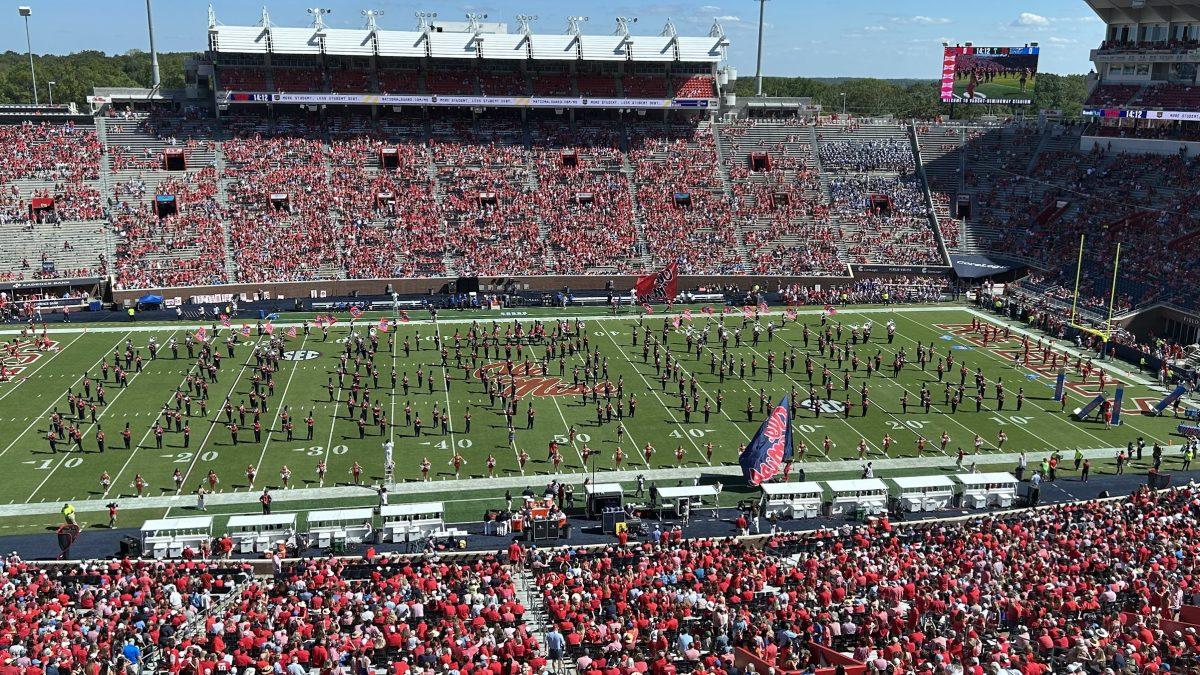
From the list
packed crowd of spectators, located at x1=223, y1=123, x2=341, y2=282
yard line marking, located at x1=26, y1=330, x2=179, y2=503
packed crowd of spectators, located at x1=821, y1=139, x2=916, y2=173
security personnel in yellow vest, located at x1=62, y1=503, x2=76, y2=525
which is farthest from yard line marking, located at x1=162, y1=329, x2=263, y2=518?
packed crowd of spectators, located at x1=821, y1=139, x2=916, y2=173

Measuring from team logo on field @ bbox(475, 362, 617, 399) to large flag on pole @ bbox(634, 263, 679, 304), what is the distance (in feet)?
39.3

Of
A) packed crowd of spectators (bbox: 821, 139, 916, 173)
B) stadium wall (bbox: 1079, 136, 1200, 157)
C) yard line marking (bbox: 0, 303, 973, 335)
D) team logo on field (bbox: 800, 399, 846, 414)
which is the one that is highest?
stadium wall (bbox: 1079, 136, 1200, 157)

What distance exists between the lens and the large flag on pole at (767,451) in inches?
1126

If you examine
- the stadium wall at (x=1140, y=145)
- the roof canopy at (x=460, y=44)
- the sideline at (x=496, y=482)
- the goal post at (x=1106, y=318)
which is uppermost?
the roof canopy at (x=460, y=44)

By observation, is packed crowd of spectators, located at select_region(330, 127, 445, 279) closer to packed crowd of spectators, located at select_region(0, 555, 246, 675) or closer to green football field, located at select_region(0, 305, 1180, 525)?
green football field, located at select_region(0, 305, 1180, 525)

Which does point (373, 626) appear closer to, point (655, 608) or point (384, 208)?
point (655, 608)

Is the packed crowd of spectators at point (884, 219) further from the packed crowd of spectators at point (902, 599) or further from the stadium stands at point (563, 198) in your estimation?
the packed crowd of spectators at point (902, 599)

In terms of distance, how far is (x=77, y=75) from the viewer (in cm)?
12900

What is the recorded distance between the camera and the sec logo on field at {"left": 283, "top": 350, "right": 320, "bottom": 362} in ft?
137

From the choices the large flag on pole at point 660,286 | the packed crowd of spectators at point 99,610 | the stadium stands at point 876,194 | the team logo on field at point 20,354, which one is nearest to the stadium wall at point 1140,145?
the stadium stands at point 876,194

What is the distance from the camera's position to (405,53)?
65938 mm

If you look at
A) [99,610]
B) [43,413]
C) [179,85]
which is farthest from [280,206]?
[179,85]

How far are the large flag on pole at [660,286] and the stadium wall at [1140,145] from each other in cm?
2993

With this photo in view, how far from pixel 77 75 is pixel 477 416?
11902 centimetres
